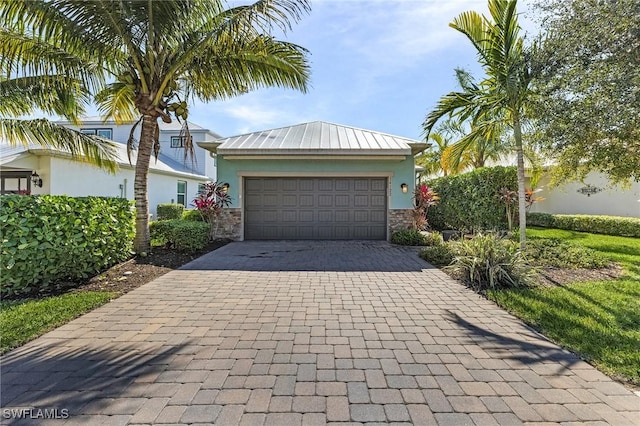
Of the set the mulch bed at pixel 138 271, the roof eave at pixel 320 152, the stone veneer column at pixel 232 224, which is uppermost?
the roof eave at pixel 320 152

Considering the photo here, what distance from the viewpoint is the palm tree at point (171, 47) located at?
20.2 feet

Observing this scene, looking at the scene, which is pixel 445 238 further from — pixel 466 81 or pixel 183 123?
pixel 183 123

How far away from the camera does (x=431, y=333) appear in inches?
150

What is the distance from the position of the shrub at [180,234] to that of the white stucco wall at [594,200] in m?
12.5

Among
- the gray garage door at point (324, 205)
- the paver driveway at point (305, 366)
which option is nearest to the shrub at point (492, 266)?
the paver driveway at point (305, 366)

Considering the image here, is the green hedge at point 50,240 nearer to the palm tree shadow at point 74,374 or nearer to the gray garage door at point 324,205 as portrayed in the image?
the palm tree shadow at point 74,374

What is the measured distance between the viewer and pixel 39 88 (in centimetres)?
730

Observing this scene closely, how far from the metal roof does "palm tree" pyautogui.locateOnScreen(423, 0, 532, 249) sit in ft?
8.98

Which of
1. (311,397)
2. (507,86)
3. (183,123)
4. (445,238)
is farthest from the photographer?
(445,238)

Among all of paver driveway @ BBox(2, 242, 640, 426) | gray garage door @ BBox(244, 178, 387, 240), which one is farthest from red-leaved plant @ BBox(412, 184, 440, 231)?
paver driveway @ BBox(2, 242, 640, 426)

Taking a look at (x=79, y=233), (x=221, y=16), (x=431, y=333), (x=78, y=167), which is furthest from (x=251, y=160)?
(x=431, y=333)

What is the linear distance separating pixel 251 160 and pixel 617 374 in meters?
10.5

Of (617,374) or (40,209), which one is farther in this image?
(40,209)

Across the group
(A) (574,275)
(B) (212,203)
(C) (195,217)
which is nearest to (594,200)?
(A) (574,275)
